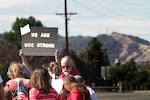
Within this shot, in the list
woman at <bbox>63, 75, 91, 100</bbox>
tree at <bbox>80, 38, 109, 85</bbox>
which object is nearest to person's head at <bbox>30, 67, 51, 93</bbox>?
woman at <bbox>63, 75, 91, 100</bbox>

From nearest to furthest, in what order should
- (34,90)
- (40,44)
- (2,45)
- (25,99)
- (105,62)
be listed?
(34,90), (25,99), (40,44), (2,45), (105,62)

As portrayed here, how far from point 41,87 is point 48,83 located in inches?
4.1

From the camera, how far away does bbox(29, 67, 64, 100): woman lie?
8.12 meters

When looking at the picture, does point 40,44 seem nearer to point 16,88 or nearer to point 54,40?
point 54,40

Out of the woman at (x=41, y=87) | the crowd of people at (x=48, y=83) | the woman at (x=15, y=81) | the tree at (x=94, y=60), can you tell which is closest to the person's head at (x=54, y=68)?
the crowd of people at (x=48, y=83)

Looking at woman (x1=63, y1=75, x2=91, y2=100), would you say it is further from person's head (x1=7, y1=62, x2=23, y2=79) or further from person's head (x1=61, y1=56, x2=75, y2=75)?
person's head (x1=7, y1=62, x2=23, y2=79)

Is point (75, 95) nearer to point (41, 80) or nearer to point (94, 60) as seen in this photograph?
point (41, 80)

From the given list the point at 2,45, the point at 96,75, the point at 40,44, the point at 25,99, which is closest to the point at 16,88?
the point at 25,99

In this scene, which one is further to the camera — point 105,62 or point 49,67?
point 105,62

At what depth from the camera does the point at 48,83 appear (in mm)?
8180

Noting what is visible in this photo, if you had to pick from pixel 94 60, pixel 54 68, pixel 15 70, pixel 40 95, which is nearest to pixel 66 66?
pixel 54 68

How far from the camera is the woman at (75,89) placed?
8.25m

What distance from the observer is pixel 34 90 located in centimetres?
832

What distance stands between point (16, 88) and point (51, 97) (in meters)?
1.03
